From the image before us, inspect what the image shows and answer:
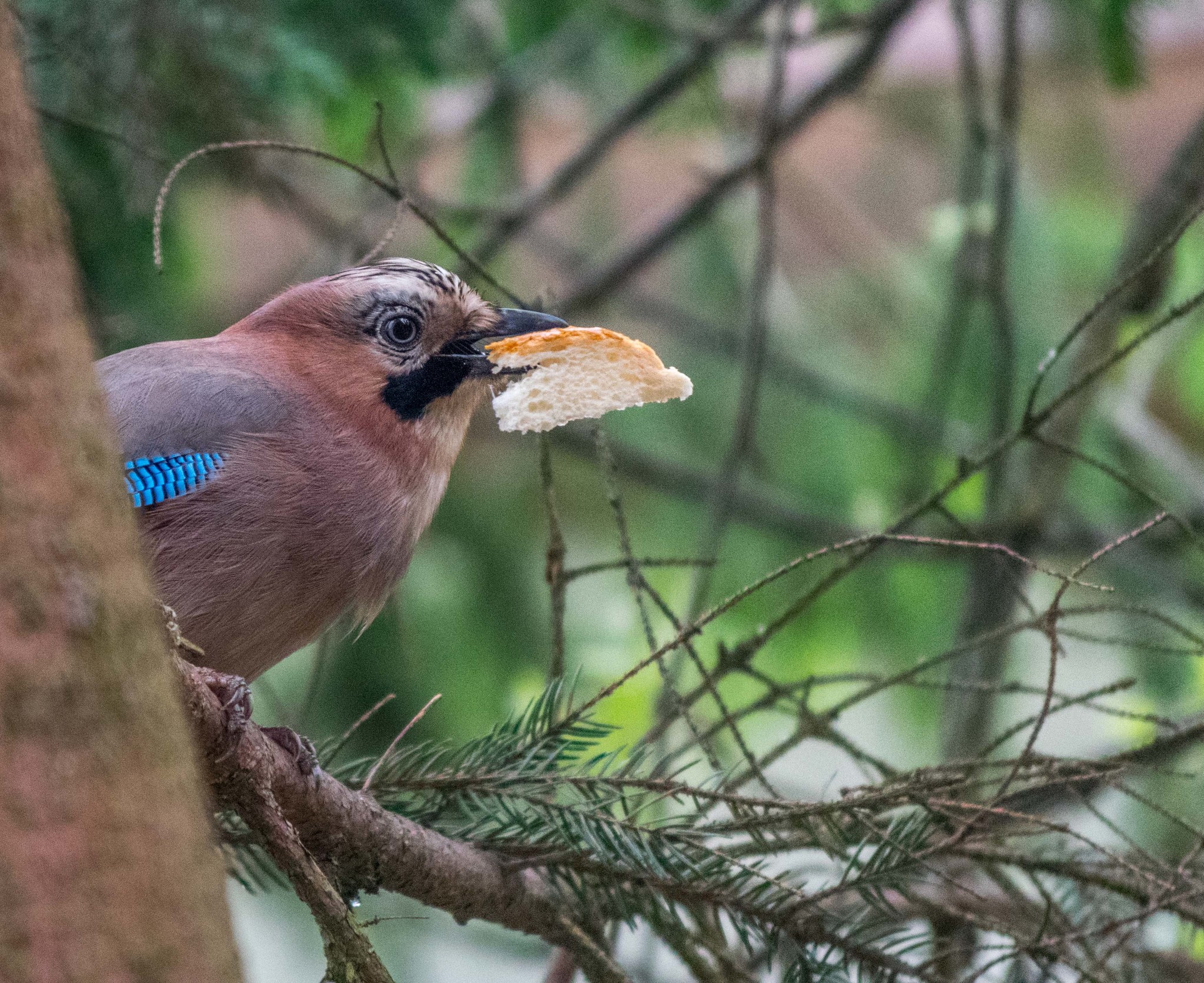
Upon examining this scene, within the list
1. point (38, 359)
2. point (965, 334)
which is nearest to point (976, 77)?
point (965, 334)

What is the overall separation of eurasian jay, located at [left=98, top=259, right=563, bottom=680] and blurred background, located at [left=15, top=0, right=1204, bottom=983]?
17 centimetres

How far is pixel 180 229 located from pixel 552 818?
1.94 metres

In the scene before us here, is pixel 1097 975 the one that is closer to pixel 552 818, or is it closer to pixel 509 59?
pixel 552 818

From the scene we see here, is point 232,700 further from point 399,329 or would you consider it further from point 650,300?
point 650,300

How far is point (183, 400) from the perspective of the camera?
60.5 inches

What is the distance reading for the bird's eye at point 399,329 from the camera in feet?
5.64

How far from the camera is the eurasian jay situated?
1438 millimetres

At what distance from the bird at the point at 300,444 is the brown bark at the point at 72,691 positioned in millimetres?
877

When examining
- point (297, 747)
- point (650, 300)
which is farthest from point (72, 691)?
point (650, 300)

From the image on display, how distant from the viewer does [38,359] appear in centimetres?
50

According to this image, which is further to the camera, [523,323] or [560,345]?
[523,323]

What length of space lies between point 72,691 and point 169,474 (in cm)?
104

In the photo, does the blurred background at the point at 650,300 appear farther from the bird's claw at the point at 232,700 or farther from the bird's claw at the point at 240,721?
the bird's claw at the point at 232,700

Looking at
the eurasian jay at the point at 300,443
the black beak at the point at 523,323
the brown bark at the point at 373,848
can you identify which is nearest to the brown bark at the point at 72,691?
the brown bark at the point at 373,848
